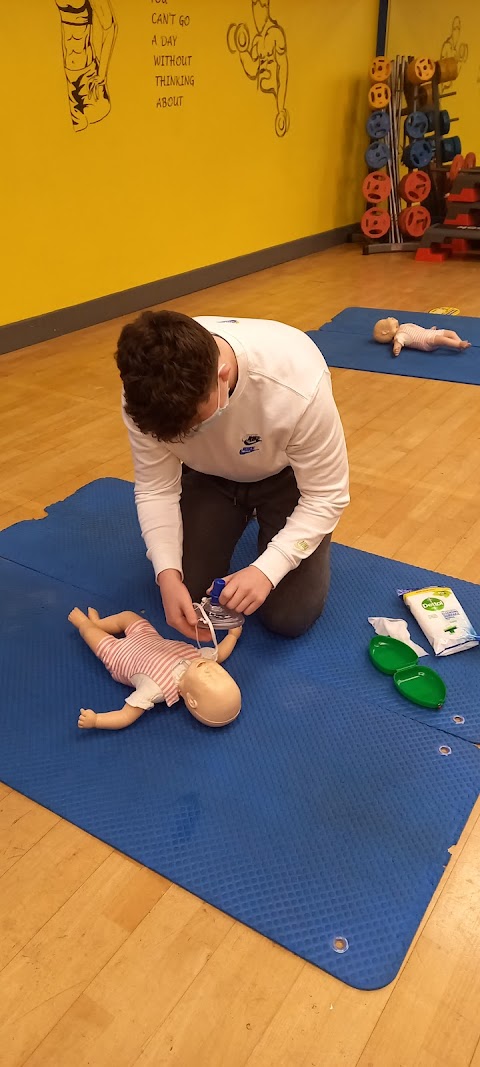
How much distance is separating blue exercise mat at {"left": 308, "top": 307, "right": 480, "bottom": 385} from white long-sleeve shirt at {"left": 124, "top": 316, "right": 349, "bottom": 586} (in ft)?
5.94

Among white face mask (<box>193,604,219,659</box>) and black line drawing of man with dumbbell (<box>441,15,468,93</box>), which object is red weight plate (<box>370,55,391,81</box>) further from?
white face mask (<box>193,604,219,659</box>)

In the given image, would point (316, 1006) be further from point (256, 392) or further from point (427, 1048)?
point (256, 392)

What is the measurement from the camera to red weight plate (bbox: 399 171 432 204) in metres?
5.25

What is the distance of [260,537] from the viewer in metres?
1.68

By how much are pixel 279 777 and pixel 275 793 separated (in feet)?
0.11

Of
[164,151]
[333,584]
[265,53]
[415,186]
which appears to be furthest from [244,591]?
[415,186]

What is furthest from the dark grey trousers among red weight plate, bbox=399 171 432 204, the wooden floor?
red weight plate, bbox=399 171 432 204

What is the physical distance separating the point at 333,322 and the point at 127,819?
10.0ft

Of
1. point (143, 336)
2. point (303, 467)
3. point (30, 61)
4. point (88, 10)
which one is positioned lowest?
point (303, 467)

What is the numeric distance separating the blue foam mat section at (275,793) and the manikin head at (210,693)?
41 mm

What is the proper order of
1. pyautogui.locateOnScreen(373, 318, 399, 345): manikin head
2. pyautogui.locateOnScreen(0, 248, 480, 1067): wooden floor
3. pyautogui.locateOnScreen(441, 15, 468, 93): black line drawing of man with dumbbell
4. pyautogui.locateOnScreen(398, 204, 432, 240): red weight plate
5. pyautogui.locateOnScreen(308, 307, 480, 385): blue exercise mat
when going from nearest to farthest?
pyautogui.locateOnScreen(0, 248, 480, 1067): wooden floor → pyautogui.locateOnScreen(308, 307, 480, 385): blue exercise mat → pyautogui.locateOnScreen(373, 318, 399, 345): manikin head → pyautogui.locateOnScreen(398, 204, 432, 240): red weight plate → pyautogui.locateOnScreen(441, 15, 468, 93): black line drawing of man with dumbbell

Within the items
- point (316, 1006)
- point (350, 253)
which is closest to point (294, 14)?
point (350, 253)

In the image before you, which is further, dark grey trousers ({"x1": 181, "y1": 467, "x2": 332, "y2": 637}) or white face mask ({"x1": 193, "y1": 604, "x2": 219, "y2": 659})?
dark grey trousers ({"x1": 181, "y1": 467, "x2": 332, "y2": 637})

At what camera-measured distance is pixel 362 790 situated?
1.28 meters
